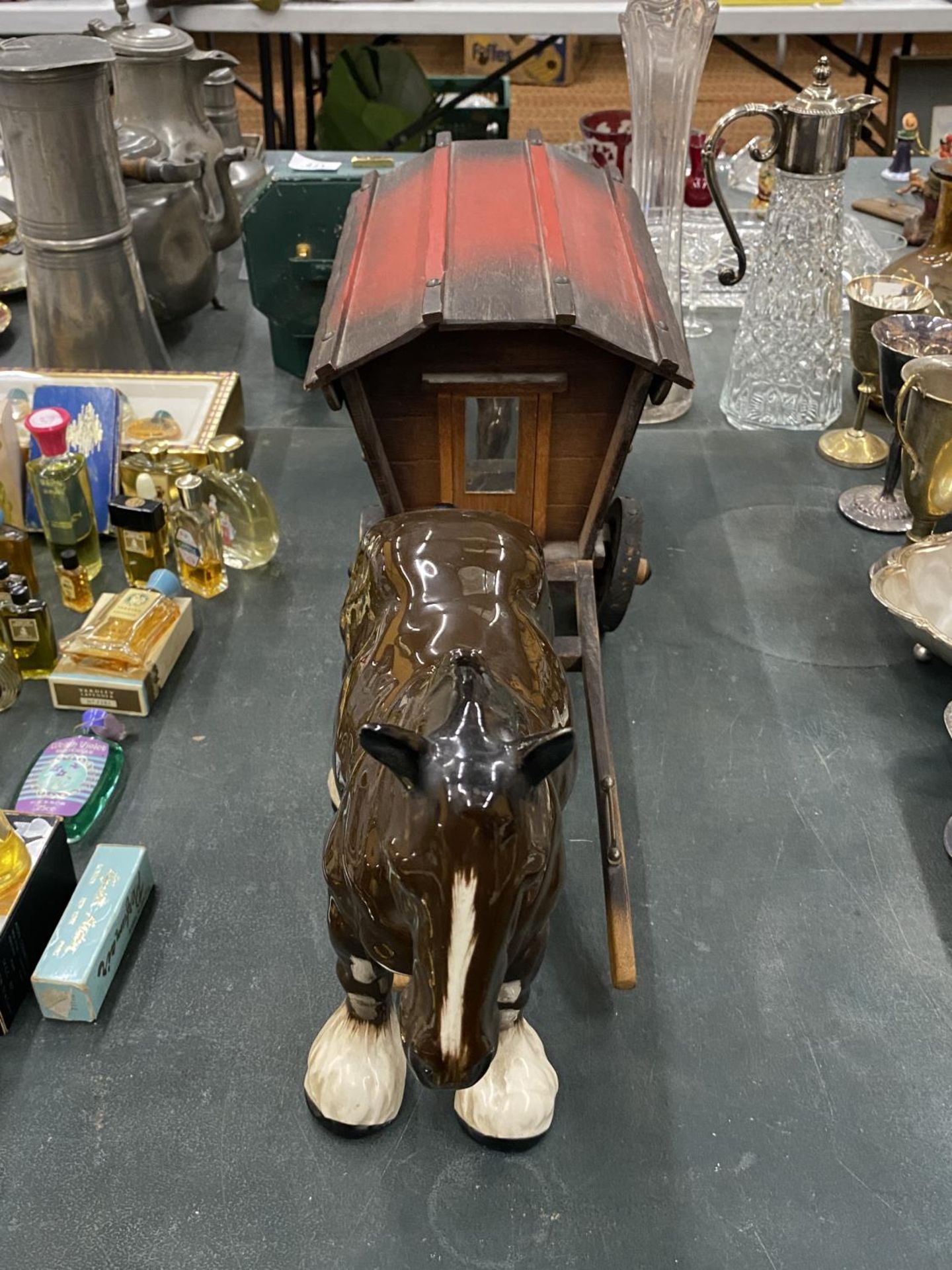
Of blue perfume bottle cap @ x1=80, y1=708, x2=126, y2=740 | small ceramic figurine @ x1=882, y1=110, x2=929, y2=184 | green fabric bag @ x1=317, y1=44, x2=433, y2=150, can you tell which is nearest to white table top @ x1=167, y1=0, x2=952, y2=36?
green fabric bag @ x1=317, y1=44, x2=433, y2=150

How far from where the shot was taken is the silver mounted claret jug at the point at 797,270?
169cm

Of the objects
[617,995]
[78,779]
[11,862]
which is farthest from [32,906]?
[617,995]

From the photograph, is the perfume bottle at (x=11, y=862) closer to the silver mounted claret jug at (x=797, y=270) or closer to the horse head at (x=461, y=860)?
the horse head at (x=461, y=860)

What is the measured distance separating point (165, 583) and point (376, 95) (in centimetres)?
233

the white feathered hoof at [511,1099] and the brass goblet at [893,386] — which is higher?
the brass goblet at [893,386]

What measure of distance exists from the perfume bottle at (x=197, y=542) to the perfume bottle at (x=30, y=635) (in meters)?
0.21

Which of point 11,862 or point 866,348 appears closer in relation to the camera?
point 11,862

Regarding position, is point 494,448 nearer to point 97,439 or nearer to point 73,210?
point 97,439

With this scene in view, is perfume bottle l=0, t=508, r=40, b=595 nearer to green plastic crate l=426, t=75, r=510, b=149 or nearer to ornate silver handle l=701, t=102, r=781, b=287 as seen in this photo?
ornate silver handle l=701, t=102, r=781, b=287

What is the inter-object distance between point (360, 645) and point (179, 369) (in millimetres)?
1231

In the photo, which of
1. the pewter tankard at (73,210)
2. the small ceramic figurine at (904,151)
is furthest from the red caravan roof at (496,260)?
the small ceramic figurine at (904,151)

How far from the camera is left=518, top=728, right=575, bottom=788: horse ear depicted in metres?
0.71

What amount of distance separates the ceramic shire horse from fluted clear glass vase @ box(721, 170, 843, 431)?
3.13 feet

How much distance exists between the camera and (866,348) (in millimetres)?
1835
